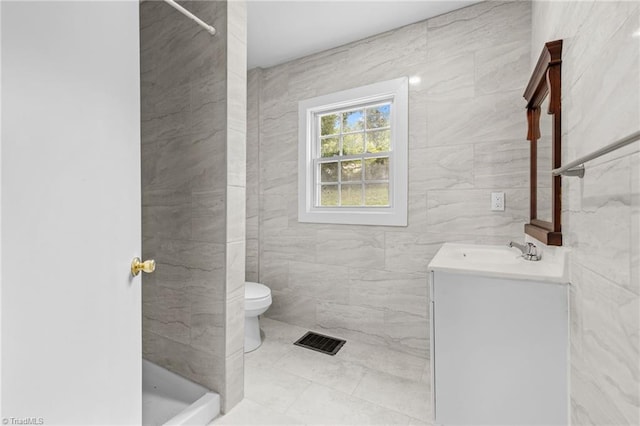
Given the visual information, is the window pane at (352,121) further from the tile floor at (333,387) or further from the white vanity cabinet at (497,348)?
the tile floor at (333,387)

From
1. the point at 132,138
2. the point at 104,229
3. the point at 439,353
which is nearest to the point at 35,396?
the point at 104,229

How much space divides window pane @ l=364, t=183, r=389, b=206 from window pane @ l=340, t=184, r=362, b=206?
6 cm

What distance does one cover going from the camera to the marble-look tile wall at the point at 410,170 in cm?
193

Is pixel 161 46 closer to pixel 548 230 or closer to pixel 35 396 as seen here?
pixel 35 396

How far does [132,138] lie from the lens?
930 millimetres

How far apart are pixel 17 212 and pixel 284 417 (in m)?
1.47

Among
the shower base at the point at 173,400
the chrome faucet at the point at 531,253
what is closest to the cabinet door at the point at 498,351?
the chrome faucet at the point at 531,253

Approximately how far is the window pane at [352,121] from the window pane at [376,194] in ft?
1.72

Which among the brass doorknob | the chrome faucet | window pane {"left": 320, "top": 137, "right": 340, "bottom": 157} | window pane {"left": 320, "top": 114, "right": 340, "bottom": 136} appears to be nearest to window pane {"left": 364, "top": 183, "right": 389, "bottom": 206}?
window pane {"left": 320, "top": 137, "right": 340, "bottom": 157}

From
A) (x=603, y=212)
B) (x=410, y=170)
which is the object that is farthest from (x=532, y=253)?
(x=410, y=170)

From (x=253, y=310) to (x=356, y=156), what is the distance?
1.50 meters

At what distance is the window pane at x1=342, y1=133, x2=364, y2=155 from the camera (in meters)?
2.54

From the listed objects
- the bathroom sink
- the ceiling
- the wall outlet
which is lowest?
the bathroom sink

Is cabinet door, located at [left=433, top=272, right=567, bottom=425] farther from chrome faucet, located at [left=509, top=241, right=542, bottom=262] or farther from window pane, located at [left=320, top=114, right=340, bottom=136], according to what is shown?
window pane, located at [left=320, top=114, right=340, bottom=136]
